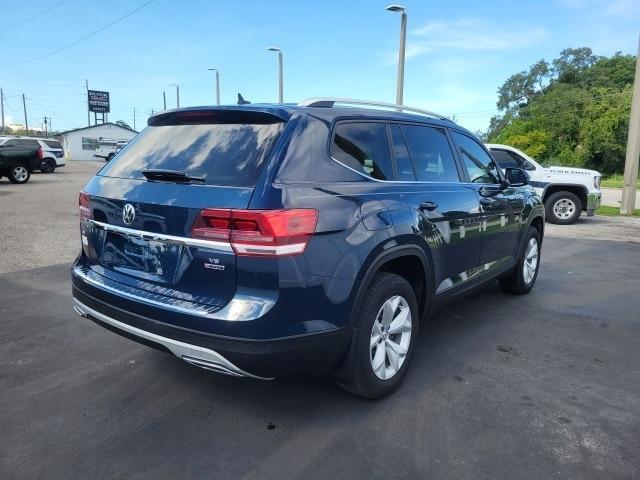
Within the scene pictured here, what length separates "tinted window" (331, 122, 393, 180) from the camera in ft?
10.2

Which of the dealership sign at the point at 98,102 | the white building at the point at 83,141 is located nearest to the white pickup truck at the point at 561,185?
the white building at the point at 83,141

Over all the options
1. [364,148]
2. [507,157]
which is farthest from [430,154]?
[507,157]

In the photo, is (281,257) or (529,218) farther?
(529,218)

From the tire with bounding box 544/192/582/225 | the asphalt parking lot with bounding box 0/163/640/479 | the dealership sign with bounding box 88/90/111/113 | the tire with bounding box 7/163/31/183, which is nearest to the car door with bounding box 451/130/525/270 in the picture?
the asphalt parking lot with bounding box 0/163/640/479

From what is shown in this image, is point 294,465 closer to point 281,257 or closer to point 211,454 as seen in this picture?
point 211,454

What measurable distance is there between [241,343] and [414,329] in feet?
4.68

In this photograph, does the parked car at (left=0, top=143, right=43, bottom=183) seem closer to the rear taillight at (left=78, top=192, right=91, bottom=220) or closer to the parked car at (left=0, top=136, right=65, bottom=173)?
the parked car at (left=0, top=136, right=65, bottom=173)

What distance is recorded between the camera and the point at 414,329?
3541 mm

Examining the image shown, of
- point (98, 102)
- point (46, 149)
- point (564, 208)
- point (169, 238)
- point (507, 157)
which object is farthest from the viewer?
point (98, 102)

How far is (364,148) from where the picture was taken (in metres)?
3.30

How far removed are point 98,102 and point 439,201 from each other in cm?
7915

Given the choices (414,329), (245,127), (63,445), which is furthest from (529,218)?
(63,445)

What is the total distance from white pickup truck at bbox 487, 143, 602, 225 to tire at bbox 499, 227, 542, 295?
6462 millimetres

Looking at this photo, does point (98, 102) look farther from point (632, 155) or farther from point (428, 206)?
point (428, 206)
